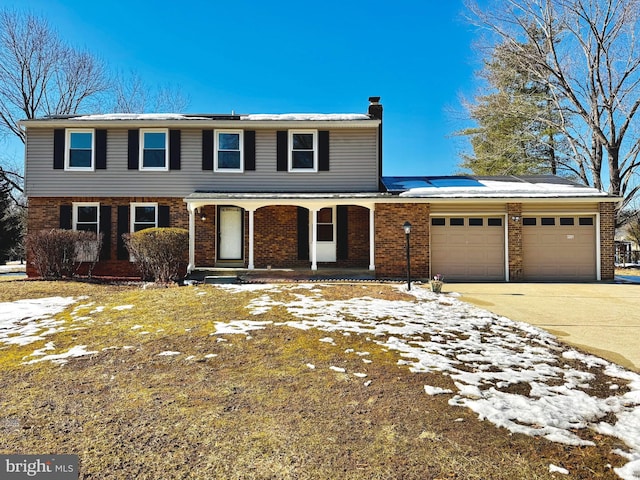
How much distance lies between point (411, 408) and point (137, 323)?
4.30 meters

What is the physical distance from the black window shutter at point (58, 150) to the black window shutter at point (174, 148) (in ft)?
12.0

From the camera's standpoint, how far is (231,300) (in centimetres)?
692

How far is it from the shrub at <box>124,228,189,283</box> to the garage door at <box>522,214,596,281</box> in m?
10.3

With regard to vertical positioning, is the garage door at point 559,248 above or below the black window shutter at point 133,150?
below

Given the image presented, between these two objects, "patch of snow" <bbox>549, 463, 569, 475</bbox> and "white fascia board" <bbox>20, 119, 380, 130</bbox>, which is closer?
"patch of snow" <bbox>549, 463, 569, 475</bbox>

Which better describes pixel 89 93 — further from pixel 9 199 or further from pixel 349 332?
pixel 349 332

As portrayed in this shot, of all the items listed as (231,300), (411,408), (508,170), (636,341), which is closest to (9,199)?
(231,300)

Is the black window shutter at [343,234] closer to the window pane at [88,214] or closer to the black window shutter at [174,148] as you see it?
the black window shutter at [174,148]

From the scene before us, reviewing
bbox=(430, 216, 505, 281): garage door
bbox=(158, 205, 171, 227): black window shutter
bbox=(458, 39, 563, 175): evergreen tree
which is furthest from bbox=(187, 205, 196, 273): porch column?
bbox=(458, 39, 563, 175): evergreen tree

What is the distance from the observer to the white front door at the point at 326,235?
40.9ft

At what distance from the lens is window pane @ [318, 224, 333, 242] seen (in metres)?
12.5

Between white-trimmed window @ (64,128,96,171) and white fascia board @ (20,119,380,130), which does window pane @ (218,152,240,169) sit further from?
white-trimmed window @ (64,128,96,171)

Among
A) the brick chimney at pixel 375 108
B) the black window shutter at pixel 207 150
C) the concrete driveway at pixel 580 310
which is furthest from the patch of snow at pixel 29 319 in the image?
the brick chimney at pixel 375 108

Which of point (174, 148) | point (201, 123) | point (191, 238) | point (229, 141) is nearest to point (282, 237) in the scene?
point (191, 238)
